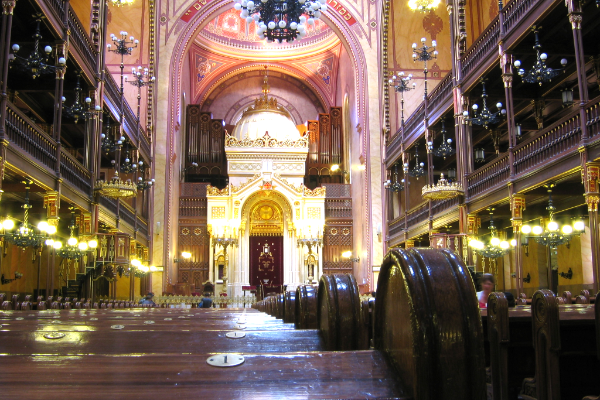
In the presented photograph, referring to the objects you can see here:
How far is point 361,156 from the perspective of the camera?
26.3 meters

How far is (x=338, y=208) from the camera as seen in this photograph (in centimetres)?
2850

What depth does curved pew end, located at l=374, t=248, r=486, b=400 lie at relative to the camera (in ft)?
4.53

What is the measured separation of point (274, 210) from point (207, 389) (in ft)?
90.0

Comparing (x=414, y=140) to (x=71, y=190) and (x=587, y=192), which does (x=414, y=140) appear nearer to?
(x=587, y=192)

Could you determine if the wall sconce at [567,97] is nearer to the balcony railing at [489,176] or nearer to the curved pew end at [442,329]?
the balcony railing at [489,176]

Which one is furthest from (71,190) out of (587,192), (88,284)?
(587,192)

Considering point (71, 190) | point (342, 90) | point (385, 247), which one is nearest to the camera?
point (71, 190)

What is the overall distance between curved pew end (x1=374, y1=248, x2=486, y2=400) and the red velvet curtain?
2735 cm

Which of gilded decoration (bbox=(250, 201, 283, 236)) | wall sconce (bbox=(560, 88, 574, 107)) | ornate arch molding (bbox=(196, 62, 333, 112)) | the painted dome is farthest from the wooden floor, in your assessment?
ornate arch molding (bbox=(196, 62, 333, 112))

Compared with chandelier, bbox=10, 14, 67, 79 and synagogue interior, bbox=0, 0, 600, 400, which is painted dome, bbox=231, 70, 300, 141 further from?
chandelier, bbox=10, 14, 67, 79

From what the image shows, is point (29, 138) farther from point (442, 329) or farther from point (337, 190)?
point (337, 190)

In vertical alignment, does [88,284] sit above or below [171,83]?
below

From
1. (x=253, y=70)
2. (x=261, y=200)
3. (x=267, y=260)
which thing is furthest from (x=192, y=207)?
(x=253, y=70)

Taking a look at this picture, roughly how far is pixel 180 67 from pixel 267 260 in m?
10.3
